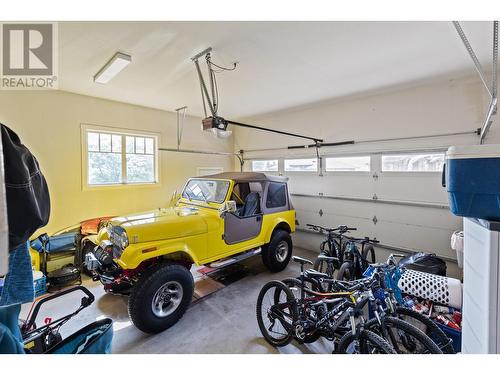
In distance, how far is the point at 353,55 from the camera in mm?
2750

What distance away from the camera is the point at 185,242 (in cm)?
283

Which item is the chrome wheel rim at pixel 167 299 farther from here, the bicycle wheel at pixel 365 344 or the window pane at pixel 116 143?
the window pane at pixel 116 143

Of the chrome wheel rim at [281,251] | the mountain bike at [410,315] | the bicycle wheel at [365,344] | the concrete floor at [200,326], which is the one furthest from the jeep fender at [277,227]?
the bicycle wheel at [365,344]

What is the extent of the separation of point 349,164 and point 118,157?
4.85 metres

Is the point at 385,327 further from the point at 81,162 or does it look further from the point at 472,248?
the point at 81,162

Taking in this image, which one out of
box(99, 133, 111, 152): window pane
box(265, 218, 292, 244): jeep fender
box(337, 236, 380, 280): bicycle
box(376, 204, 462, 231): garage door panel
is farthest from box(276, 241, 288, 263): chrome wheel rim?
box(99, 133, 111, 152): window pane

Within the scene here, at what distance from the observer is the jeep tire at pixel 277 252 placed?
399cm

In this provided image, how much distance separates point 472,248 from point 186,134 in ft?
18.5

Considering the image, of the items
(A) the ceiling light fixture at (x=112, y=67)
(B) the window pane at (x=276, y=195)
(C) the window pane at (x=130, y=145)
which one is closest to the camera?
(A) the ceiling light fixture at (x=112, y=67)

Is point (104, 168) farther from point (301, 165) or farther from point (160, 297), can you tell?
point (301, 165)

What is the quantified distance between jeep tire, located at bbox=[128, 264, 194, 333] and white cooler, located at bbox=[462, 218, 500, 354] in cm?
245

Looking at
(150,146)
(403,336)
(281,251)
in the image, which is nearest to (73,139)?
(150,146)

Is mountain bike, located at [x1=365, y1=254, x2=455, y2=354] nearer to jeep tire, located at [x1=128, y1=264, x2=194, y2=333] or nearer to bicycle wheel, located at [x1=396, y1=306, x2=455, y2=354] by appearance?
bicycle wheel, located at [x1=396, y1=306, x2=455, y2=354]
